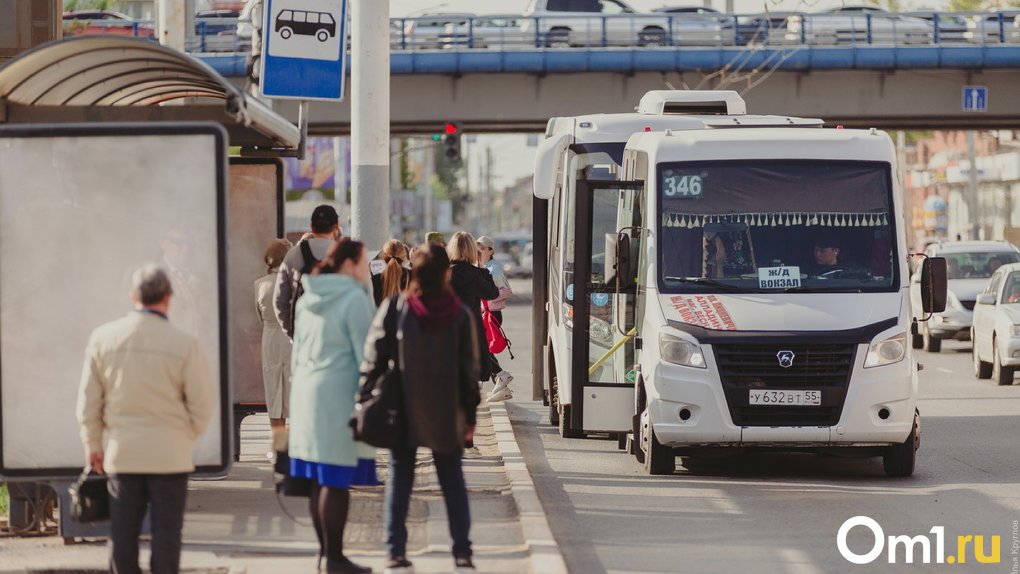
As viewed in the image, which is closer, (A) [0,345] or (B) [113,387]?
(B) [113,387]

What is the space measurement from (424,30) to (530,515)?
103 ft

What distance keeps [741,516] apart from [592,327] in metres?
3.03

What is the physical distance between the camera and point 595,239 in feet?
45.9

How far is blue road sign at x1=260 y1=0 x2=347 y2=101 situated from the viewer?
446 inches

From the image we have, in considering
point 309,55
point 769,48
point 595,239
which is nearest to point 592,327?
point 595,239

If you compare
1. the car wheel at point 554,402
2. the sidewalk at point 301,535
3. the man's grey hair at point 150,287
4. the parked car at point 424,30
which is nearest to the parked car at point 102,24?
the parked car at point 424,30

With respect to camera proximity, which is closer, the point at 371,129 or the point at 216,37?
the point at 371,129

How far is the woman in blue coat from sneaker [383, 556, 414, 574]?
0.16m

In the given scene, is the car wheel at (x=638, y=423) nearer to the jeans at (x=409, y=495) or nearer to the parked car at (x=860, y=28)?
the jeans at (x=409, y=495)

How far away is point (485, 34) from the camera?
132ft

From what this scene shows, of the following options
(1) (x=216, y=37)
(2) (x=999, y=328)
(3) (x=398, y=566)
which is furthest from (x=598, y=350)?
(1) (x=216, y=37)

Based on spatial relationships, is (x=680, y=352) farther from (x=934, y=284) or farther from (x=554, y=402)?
(x=554, y=402)

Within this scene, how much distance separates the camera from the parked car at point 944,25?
3947 centimetres

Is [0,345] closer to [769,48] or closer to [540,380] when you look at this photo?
[540,380]
